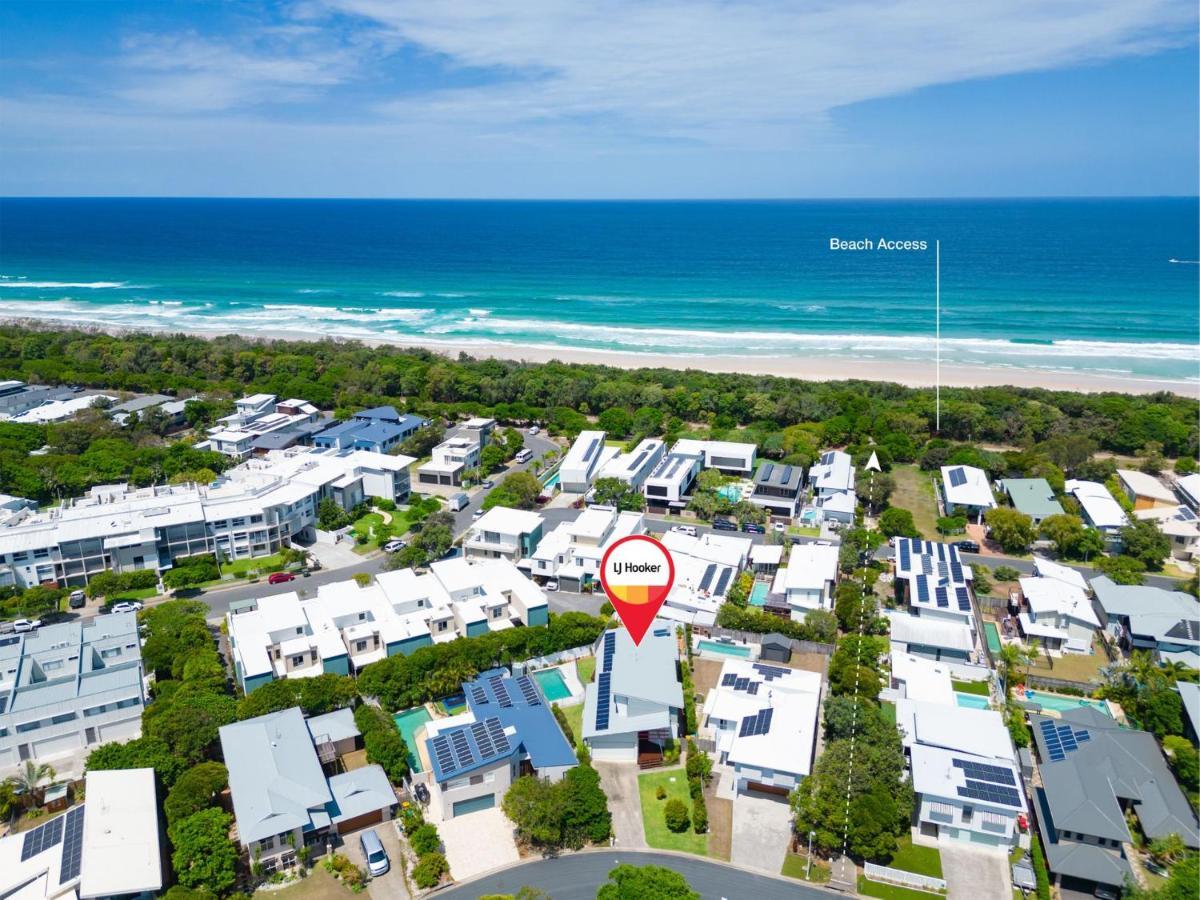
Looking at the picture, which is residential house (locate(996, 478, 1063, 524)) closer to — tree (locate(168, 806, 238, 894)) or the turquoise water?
the turquoise water

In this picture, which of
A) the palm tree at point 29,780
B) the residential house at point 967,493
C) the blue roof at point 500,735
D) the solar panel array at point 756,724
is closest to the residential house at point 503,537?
the blue roof at point 500,735

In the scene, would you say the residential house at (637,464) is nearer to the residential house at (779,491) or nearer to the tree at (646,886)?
the residential house at (779,491)

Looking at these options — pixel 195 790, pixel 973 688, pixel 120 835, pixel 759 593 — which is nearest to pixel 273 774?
pixel 195 790

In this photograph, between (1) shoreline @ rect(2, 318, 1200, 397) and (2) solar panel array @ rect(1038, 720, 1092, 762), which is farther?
(1) shoreline @ rect(2, 318, 1200, 397)

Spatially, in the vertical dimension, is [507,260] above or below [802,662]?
above

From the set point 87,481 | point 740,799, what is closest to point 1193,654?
point 740,799

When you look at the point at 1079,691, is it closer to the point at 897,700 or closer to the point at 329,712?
the point at 897,700

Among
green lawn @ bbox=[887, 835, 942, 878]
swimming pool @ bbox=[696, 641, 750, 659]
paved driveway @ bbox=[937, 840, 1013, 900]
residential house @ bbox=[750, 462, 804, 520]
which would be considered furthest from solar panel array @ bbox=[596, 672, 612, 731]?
residential house @ bbox=[750, 462, 804, 520]
